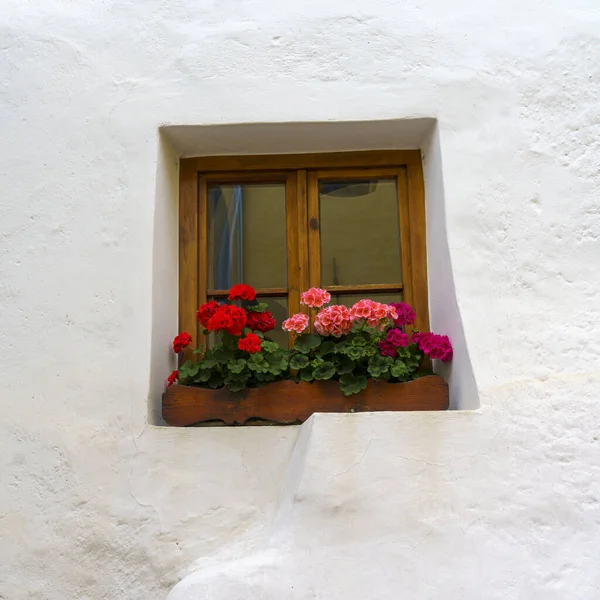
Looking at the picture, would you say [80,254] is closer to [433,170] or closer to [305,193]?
[305,193]

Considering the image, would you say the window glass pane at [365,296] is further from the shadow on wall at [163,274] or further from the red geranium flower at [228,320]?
the shadow on wall at [163,274]

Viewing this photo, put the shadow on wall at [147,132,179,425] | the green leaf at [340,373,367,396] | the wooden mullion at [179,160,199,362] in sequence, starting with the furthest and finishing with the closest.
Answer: the wooden mullion at [179,160,199,362], the shadow on wall at [147,132,179,425], the green leaf at [340,373,367,396]

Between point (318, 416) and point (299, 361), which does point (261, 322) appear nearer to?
point (299, 361)

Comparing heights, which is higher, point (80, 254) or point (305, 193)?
point (305, 193)

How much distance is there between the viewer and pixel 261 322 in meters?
3.41

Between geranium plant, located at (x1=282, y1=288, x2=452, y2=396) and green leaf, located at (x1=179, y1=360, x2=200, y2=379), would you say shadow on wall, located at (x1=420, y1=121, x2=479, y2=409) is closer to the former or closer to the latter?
geranium plant, located at (x1=282, y1=288, x2=452, y2=396)

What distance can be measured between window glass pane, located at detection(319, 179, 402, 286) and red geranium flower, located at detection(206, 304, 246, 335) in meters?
0.50

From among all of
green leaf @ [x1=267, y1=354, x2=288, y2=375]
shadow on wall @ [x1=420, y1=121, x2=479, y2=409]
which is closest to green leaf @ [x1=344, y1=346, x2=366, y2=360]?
green leaf @ [x1=267, y1=354, x2=288, y2=375]

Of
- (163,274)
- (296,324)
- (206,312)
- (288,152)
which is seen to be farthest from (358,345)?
(288,152)

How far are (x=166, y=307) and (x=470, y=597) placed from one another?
5.03 feet

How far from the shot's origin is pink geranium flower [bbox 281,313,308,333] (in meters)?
3.32

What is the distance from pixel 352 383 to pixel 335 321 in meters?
0.24

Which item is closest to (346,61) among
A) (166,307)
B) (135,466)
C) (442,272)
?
(442,272)

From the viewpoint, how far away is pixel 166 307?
349cm
